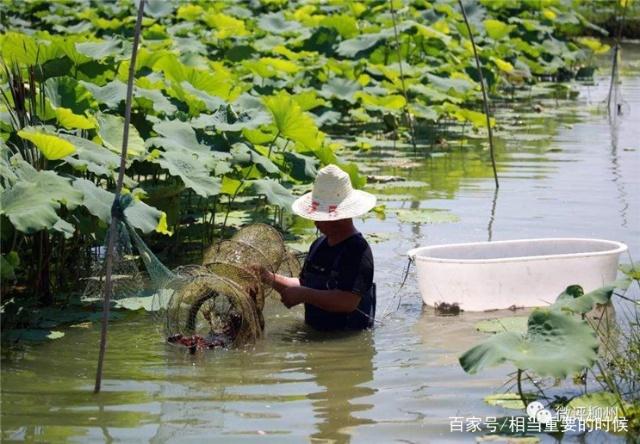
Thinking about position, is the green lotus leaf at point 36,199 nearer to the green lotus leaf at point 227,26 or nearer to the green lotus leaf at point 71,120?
the green lotus leaf at point 71,120

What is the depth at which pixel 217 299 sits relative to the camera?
5.61 m

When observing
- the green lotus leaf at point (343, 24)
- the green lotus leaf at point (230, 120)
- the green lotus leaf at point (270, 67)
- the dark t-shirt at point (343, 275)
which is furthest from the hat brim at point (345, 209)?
the green lotus leaf at point (343, 24)

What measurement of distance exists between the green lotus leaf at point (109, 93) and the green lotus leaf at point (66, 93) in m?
0.43

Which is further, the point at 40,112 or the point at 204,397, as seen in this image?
the point at 40,112

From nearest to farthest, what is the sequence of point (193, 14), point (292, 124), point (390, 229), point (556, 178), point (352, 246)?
point (352, 246) → point (292, 124) → point (390, 229) → point (556, 178) → point (193, 14)

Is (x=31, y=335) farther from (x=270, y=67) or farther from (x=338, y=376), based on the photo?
(x=270, y=67)

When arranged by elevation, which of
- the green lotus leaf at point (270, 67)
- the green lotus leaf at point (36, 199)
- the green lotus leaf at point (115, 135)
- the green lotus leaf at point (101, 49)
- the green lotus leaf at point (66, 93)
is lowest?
the green lotus leaf at point (36, 199)

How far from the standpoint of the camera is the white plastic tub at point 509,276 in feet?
19.6

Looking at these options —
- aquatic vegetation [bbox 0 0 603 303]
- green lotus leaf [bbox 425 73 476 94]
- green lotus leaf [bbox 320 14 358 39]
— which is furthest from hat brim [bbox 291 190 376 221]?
green lotus leaf [bbox 320 14 358 39]

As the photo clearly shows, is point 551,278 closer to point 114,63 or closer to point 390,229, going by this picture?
point 390,229

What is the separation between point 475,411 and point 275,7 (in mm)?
14046

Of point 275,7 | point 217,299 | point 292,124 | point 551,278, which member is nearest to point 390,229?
point 292,124

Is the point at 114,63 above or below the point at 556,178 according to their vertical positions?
above

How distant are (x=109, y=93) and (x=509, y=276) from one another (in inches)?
99.3
